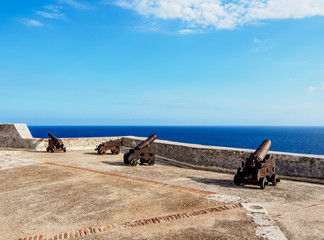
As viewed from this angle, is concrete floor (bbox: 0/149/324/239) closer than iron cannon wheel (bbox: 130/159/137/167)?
Yes

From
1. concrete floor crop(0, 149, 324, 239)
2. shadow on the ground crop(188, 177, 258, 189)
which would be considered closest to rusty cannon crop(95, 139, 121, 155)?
concrete floor crop(0, 149, 324, 239)

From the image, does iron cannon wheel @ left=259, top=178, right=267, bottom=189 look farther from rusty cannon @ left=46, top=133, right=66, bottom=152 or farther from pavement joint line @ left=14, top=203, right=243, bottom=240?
rusty cannon @ left=46, top=133, right=66, bottom=152

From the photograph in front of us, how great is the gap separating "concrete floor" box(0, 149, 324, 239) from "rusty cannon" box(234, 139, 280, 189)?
0.21 metres

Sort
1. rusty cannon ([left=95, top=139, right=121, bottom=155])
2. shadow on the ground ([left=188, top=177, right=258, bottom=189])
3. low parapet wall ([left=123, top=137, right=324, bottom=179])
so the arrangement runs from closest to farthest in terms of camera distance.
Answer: shadow on the ground ([left=188, top=177, right=258, bottom=189])
low parapet wall ([left=123, top=137, right=324, bottom=179])
rusty cannon ([left=95, top=139, right=121, bottom=155])

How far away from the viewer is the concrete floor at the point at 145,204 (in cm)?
400

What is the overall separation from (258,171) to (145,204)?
10.4ft

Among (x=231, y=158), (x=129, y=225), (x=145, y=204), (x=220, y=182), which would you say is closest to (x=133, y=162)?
(x=231, y=158)

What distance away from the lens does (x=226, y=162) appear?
9297 mm

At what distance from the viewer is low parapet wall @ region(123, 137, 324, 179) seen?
7477mm

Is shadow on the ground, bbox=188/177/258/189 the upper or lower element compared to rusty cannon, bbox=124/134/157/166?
lower

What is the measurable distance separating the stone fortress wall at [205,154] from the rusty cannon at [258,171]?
33.6 inches

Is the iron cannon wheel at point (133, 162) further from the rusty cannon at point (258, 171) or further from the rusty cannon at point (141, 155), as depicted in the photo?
the rusty cannon at point (258, 171)

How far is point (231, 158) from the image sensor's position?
9188 mm

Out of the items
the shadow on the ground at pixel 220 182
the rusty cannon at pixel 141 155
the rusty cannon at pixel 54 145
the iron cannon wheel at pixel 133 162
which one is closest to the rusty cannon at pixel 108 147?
the rusty cannon at pixel 54 145
